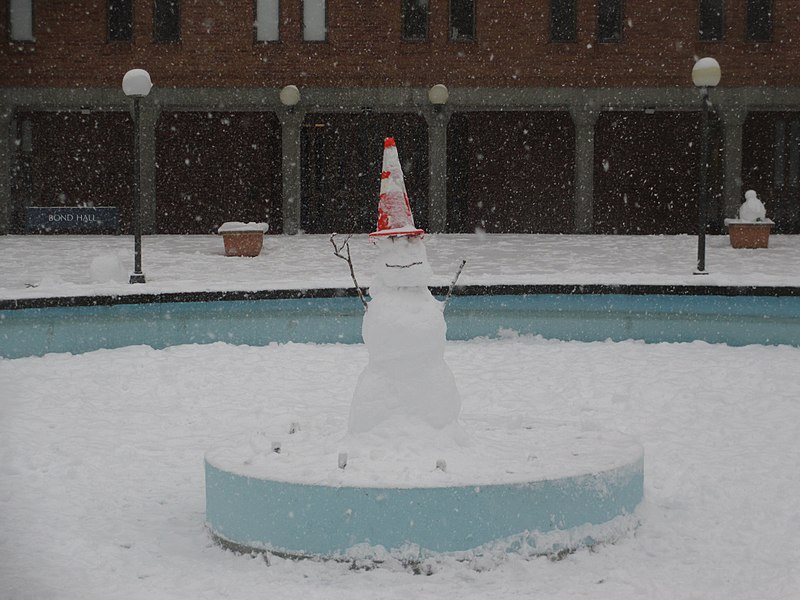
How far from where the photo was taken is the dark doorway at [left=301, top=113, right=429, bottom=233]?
27.8 metres

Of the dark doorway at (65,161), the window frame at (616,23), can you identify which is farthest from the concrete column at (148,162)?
the window frame at (616,23)

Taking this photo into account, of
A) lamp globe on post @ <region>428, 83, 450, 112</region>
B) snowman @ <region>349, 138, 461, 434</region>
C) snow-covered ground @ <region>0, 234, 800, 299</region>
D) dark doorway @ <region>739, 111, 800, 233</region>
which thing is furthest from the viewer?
dark doorway @ <region>739, 111, 800, 233</region>

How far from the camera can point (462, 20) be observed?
2730 centimetres

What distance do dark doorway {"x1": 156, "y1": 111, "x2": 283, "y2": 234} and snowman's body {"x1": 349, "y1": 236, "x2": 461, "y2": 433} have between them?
21.3m

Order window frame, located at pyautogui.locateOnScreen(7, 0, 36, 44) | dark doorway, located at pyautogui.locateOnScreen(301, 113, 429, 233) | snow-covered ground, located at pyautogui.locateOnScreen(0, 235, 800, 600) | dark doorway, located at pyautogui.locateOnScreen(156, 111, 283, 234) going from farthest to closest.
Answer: dark doorway, located at pyautogui.locateOnScreen(301, 113, 429, 233), dark doorway, located at pyautogui.locateOnScreen(156, 111, 283, 234), window frame, located at pyautogui.locateOnScreen(7, 0, 36, 44), snow-covered ground, located at pyautogui.locateOnScreen(0, 235, 800, 600)

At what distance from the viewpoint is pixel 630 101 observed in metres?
27.1

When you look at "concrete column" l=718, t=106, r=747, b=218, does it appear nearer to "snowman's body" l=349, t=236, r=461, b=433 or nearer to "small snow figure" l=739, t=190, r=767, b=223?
"small snow figure" l=739, t=190, r=767, b=223

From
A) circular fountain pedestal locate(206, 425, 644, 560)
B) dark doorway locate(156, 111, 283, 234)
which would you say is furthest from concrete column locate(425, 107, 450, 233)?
circular fountain pedestal locate(206, 425, 644, 560)

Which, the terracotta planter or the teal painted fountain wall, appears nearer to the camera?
the teal painted fountain wall

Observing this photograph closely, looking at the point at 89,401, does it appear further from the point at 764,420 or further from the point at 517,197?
the point at 517,197

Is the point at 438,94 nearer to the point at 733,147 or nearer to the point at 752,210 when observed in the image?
the point at 733,147

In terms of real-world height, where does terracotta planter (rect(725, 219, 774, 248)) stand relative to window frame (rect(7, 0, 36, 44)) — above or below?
below

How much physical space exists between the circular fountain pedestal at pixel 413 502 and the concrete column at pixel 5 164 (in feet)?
73.0

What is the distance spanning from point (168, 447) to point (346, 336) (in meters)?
4.72
